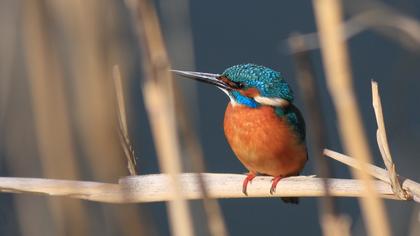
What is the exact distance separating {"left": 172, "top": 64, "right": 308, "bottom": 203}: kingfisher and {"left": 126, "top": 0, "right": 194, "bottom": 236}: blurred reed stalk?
1.01 meters

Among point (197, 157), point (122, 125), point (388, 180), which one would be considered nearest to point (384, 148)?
point (388, 180)

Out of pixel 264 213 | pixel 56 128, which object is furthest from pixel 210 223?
pixel 264 213

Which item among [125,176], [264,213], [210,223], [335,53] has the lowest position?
[264,213]

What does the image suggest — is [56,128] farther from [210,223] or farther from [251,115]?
[251,115]

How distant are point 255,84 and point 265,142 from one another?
0.48 ft

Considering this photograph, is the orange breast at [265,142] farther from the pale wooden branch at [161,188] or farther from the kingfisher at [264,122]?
the pale wooden branch at [161,188]

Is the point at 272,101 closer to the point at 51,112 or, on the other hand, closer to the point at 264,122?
the point at 264,122

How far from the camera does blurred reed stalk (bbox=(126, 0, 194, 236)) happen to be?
4.33 feet

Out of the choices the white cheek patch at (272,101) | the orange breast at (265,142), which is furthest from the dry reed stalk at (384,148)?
the white cheek patch at (272,101)

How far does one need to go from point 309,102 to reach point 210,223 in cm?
38

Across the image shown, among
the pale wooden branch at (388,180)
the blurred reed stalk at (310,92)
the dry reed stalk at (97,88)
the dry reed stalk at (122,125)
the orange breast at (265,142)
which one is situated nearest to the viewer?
the blurred reed stalk at (310,92)

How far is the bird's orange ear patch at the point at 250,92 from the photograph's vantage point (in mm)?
2506

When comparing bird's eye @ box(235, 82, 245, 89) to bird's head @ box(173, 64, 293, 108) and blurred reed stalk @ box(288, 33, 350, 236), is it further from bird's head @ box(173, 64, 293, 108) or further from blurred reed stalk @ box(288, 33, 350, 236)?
blurred reed stalk @ box(288, 33, 350, 236)

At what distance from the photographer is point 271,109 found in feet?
8.30
